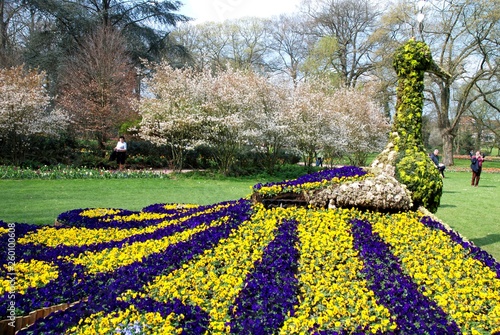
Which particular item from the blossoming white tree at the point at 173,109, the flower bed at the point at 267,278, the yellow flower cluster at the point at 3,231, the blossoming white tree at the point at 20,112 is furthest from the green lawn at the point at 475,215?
the blossoming white tree at the point at 20,112

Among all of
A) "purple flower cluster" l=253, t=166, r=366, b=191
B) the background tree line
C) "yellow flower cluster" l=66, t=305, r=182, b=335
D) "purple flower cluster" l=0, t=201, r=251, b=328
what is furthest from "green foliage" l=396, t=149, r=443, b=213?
the background tree line

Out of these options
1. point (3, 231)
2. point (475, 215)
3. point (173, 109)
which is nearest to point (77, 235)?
point (3, 231)

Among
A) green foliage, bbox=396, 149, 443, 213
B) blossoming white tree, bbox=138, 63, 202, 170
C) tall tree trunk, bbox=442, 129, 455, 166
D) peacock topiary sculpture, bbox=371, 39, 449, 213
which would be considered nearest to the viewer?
green foliage, bbox=396, 149, 443, 213

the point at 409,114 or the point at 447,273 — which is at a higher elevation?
the point at 409,114

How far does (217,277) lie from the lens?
3486mm

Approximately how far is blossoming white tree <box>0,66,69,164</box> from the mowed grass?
4.24 m

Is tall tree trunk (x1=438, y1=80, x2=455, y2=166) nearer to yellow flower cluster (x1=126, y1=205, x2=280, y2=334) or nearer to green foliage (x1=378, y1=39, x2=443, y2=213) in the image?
green foliage (x1=378, y1=39, x2=443, y2=213)

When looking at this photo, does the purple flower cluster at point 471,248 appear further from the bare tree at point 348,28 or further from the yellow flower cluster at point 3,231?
the bare tree at point 348,28

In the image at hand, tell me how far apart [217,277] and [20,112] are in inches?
613

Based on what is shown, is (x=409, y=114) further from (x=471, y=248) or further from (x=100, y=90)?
(x=100, y=90)

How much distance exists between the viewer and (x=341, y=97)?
21.2m

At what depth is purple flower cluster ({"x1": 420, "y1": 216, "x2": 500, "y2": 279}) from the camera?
3.94 metres

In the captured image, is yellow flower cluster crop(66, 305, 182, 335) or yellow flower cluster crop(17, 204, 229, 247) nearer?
yellow flower cluster crop(66, 305, 182, 335)

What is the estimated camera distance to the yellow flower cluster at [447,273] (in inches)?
118
